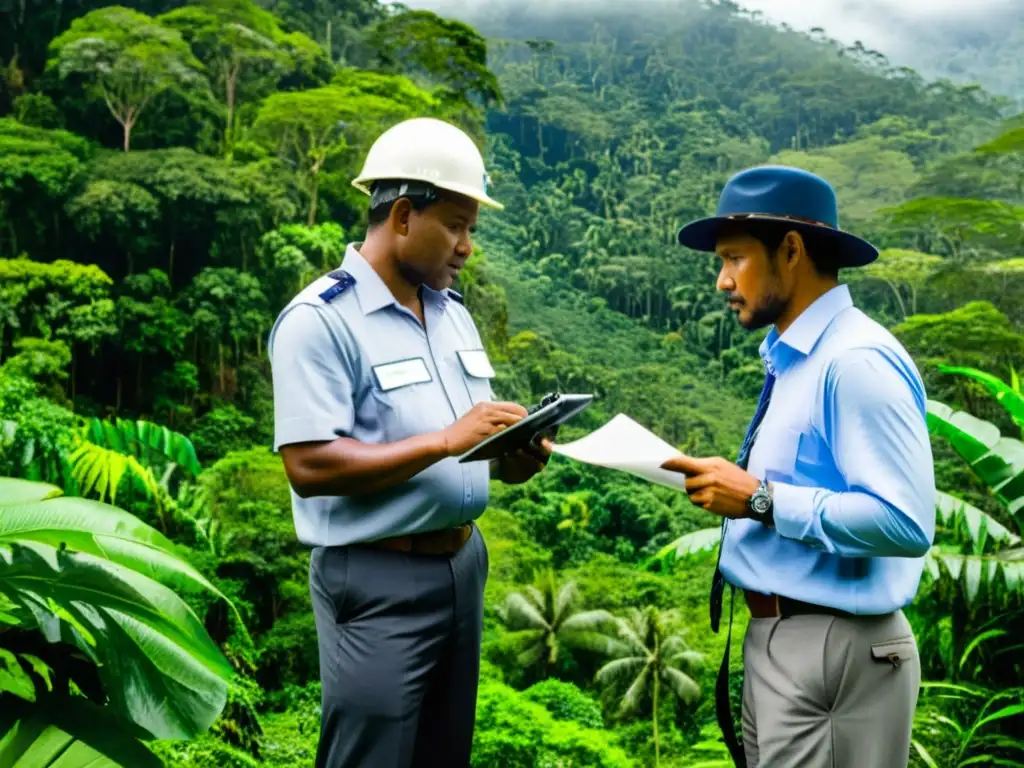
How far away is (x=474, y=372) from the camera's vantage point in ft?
7.16

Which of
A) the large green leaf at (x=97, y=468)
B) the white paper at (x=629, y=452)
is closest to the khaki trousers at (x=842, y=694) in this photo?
the white paper at (x=629, y=452)

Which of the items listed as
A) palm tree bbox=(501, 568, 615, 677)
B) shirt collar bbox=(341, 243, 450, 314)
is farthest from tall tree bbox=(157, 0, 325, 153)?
shirt collar bbox=(341, 243, 450, 314)

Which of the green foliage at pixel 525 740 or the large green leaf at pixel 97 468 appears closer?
the green foliage at pixel 525 740

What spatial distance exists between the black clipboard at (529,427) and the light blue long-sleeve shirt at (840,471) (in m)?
0.36

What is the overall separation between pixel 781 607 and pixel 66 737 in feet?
4.81

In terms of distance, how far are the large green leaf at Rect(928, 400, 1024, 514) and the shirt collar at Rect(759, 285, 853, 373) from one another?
1760mm

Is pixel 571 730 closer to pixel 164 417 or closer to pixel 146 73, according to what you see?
pixel 164 417

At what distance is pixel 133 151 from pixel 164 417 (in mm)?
4168

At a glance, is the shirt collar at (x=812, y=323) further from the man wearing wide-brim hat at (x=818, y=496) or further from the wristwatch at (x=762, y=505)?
the wristwatch at (x=762, y=505)

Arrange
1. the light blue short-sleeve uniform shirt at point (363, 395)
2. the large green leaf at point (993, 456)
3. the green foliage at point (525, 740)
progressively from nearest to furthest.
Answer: the light blue short-sleeve uniform shirt at point (363, 395) < the large green leaf at point (993, 456) < the green foliage at point (525, 740)

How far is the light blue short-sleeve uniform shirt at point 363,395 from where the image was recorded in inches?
72.2

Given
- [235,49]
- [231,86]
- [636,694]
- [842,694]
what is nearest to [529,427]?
[842,694]

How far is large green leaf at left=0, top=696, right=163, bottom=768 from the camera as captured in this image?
Answer: 1976mm

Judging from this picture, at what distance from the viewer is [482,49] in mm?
20406
